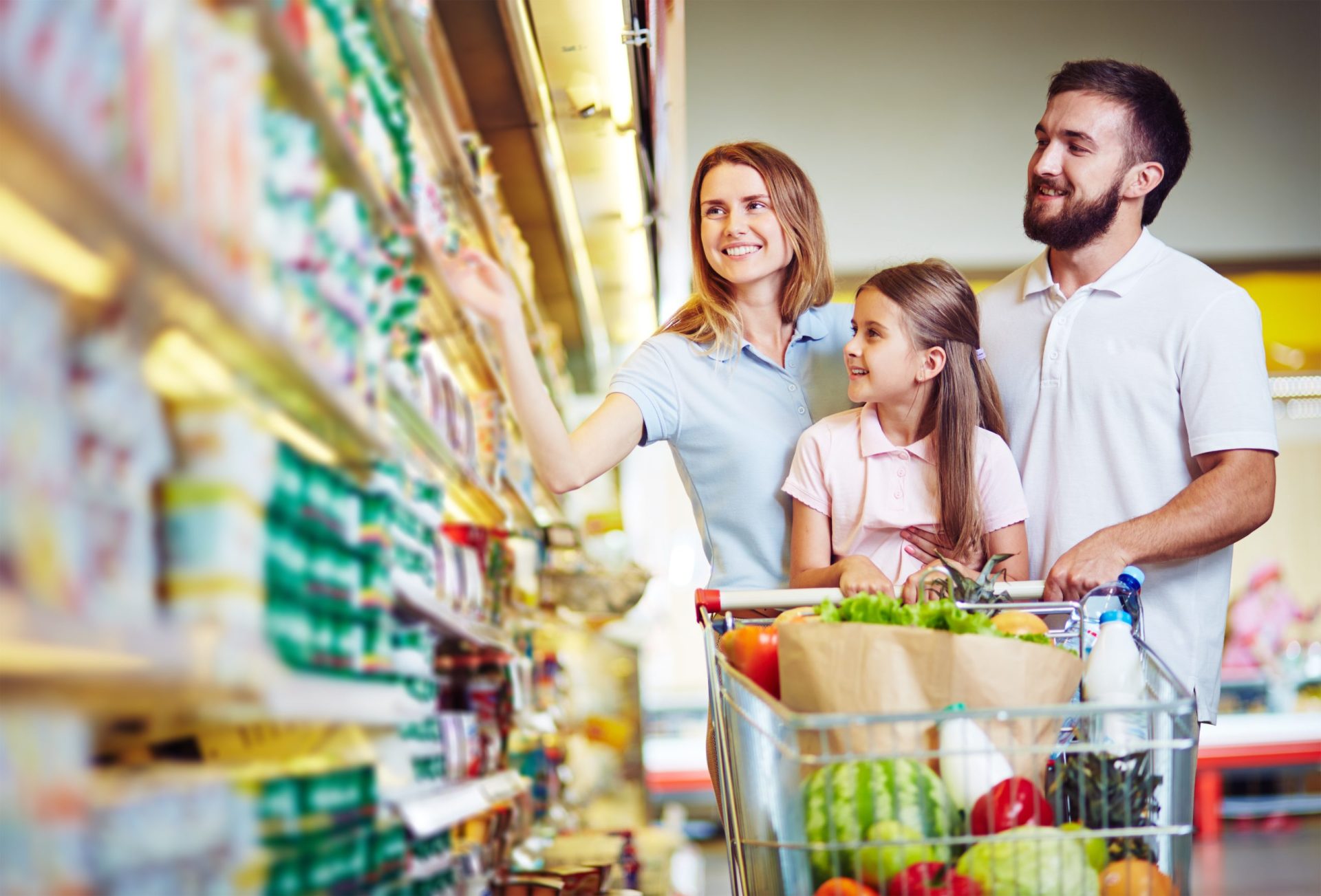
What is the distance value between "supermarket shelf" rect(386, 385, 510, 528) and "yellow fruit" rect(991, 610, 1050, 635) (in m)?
0.94

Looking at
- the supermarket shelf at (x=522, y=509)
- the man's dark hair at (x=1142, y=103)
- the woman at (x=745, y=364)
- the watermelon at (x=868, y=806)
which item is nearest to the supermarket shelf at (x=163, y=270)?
the watermelon at (x=868, y=806)

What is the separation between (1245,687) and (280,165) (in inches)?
326

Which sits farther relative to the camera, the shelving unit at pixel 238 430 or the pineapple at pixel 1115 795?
the pineapple at pixel 1115 795

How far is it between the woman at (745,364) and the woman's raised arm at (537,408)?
0.06 metres

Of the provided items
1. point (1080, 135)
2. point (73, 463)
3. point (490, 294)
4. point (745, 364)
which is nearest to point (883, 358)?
point (745, 364)

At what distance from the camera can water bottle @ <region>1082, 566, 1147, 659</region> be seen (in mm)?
1902

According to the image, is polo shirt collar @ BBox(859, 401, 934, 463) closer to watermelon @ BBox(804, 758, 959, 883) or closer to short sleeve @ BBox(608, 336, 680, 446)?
short sleeve @ BBox(608, 336, 680, 446)

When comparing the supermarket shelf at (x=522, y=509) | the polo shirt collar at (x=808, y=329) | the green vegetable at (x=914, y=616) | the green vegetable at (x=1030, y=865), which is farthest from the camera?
the supermarket shelf at (x=522, y=509)

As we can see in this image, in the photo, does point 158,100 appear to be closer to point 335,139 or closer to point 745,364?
point 335,139

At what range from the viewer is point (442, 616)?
6.75 feet

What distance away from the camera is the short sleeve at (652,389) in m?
2.44

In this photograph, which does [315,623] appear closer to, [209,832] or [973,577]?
[209,832]

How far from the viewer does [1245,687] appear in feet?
26.6

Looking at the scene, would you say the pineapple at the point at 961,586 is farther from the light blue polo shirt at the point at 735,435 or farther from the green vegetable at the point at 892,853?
the light blue polo shirt at the point at 735,435
